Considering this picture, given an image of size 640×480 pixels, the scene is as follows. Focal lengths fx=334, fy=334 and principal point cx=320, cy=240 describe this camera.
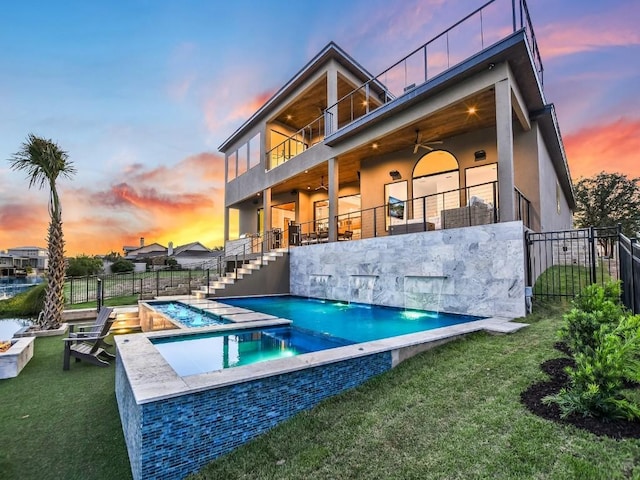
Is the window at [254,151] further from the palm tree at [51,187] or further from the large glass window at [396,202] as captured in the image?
the palm tree at [51,187]

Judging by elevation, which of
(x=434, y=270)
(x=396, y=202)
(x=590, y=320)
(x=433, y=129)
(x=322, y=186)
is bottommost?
(x=590, y=320)

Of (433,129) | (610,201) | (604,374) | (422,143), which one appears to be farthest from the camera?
(610,201)

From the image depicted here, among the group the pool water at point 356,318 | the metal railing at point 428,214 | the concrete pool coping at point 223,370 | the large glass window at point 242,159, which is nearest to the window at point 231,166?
the large glass window at point 242,159

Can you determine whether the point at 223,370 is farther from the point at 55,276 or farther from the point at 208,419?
the point at 55,276

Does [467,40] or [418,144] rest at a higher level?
[467,40]

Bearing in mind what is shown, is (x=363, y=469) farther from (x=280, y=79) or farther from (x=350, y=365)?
(x=280, y=79)

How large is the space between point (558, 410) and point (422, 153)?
10917 mm

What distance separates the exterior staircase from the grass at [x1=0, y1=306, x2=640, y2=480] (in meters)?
7.32

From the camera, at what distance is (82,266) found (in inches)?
873

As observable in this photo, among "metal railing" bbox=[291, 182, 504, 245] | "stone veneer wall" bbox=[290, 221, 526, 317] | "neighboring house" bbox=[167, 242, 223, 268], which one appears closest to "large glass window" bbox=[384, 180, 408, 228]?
"metal railing" bbox=[291, 182, 504, 245]

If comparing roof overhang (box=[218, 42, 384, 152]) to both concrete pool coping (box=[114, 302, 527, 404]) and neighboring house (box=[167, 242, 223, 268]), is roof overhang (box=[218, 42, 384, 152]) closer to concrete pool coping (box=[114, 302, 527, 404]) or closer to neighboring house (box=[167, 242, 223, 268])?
concrete pool coping (box=[114, 302, 527, 404])

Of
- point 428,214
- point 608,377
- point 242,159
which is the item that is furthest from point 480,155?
point 242,159

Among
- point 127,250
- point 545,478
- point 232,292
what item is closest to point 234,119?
point 232,292

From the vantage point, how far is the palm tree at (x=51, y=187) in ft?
26.1
